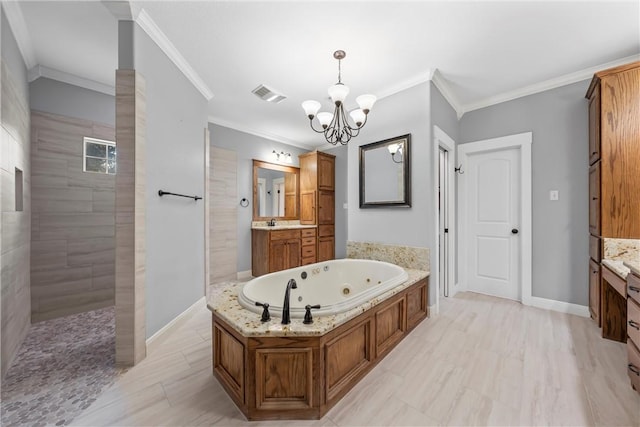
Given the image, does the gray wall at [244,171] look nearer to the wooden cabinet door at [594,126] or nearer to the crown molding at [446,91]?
the crown molding at [446,91]

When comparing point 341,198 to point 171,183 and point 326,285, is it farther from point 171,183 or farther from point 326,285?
point 171,183

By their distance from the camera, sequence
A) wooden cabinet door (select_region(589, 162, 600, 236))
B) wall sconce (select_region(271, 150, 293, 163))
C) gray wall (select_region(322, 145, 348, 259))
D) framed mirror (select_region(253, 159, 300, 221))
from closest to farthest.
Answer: wooden cabinet door (select_region(589, 162, 600, 236))
framed mirror (select_region(253, 159, 300, 221))
wall sconce (select_region(271, 150, 293, 163))
gray wall (select_region(322, 145, 348, 259))

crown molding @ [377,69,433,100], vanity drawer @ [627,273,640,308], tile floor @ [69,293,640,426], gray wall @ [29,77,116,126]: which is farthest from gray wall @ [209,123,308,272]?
vanity drawer @ [627,273,640,308]

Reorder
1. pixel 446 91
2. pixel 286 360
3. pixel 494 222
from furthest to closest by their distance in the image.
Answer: pixel 494 222, pixel 446 91, pixel 286 360

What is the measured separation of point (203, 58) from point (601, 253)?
3862 millimetres

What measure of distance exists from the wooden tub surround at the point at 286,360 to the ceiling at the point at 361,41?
202cm

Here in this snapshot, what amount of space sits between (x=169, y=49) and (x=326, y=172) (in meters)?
2.98

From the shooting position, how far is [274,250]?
3885 mm

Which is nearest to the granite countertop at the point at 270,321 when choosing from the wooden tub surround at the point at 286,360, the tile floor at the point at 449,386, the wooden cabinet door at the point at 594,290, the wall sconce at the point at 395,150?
the wooden tub surround at the point at 286,360

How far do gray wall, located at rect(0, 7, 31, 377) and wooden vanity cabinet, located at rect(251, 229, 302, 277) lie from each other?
94.4 inches

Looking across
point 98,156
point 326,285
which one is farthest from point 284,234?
point 98,156

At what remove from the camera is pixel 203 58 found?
90.1 inches

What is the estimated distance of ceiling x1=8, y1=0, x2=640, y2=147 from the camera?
1728mm

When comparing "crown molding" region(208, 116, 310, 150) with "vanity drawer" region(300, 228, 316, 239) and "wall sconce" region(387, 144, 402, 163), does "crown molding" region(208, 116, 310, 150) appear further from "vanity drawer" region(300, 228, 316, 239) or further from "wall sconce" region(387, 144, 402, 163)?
"wall sconce" region(387, 144, 402, 163)
